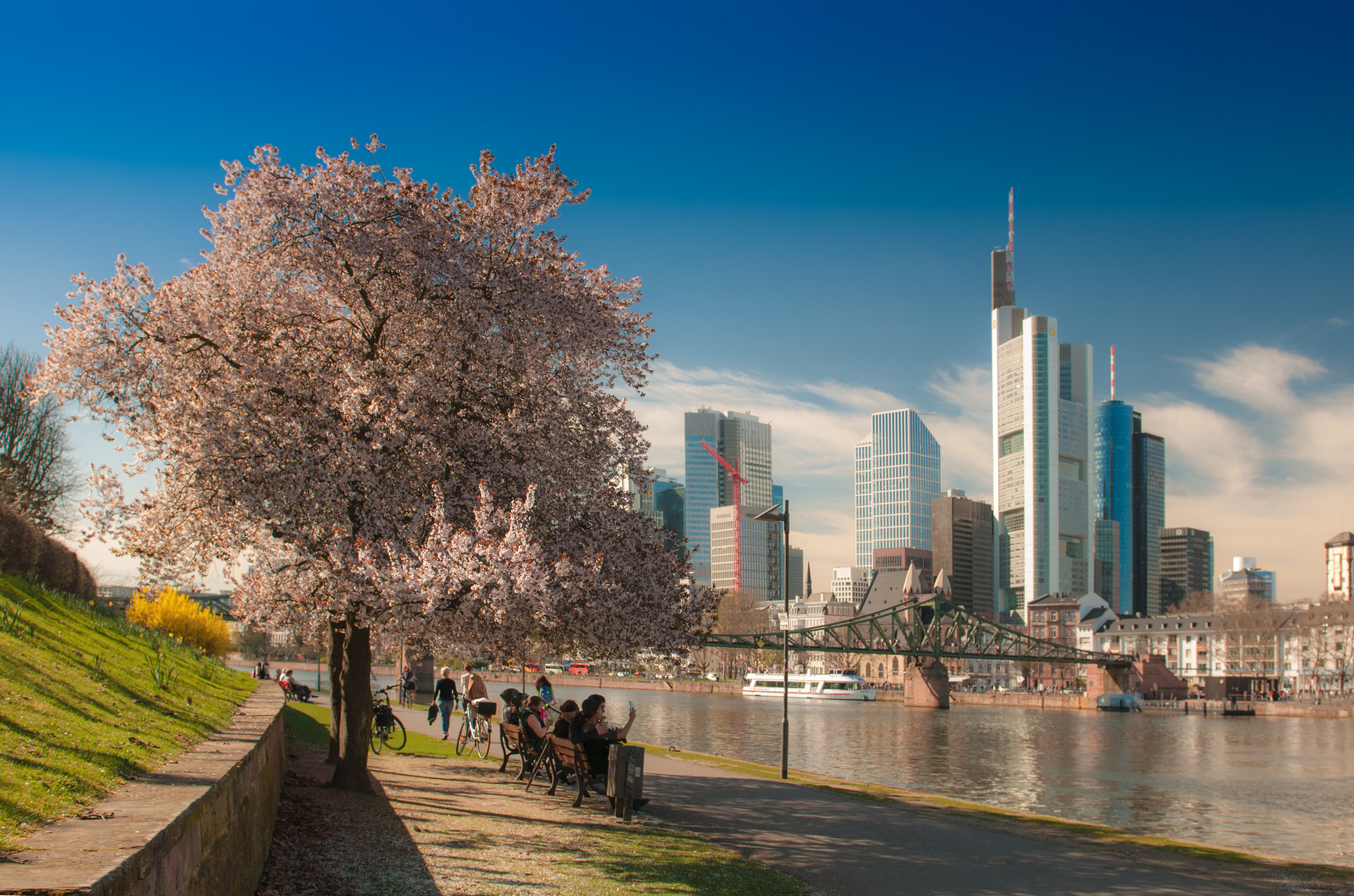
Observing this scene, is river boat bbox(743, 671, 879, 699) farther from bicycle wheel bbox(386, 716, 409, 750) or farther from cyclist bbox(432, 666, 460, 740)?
bicycle wheel bbox(386, 716, 409, 750)

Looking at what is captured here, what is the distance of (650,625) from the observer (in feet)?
53.4

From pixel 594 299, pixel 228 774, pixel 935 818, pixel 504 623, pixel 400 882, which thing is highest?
pixel 594 299

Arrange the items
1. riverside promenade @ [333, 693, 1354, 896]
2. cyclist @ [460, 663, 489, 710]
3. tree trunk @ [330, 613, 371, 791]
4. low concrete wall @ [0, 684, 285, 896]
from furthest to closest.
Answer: cyclist @ [460, 663, 489, 710] → tree trunk @ [330, 613, 371, 791] → riverside promenade @ [333, 693, 1354, 896] → low concrete wall @ [0, 684, 285, 896]

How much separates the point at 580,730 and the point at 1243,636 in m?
166

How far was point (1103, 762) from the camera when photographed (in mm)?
51781

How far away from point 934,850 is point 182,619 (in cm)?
3912

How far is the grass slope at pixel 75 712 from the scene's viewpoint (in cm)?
704

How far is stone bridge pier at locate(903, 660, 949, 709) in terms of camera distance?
432 ft

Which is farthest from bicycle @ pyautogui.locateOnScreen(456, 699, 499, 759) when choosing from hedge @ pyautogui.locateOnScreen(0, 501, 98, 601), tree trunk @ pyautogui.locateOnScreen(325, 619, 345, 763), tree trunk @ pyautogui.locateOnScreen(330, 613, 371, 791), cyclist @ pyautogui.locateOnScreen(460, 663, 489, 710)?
hedge @ pyautogui.locateOnScreen(0, 501, 98, 601)

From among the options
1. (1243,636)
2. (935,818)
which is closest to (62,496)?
(935,818)

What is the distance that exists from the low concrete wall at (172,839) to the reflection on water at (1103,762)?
23315mm

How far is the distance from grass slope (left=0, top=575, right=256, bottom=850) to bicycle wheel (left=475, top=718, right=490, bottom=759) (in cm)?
712

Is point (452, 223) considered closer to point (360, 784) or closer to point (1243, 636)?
point (360, 784)

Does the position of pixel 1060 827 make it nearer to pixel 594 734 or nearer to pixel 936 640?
pixel 594 734
